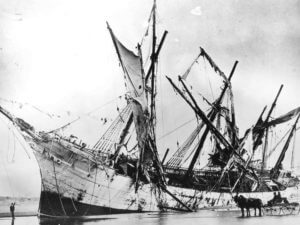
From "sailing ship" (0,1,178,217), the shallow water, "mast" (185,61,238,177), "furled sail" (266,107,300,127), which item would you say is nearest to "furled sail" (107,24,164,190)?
"sailing ship" (0,1,178,217)

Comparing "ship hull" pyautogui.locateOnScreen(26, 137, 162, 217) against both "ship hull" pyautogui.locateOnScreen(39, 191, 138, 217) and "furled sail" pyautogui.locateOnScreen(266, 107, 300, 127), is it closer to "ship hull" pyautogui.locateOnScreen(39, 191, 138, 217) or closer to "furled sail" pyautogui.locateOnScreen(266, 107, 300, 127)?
"ship hull" pyautogui.locateOnScreen(39, 191, 138, 217)

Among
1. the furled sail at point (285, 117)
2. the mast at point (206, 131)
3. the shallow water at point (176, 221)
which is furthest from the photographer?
the mast at point (206, 131)

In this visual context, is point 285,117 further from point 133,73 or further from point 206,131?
point 133,73

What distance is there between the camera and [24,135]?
21734mm

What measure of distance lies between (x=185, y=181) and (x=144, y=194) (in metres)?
6.05

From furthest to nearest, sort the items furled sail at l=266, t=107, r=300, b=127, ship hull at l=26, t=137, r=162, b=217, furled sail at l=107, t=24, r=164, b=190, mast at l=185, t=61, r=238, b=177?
mast at l=185, t=61, r=238, b=177 < furled sail at l=266, t=107, r=300, b=127 < furled sail at l=107, t=24, r=164, b=190 < ship hull at l=26, t=137, r=162, b=217

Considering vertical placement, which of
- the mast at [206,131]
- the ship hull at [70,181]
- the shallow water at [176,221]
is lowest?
the shallow water at [176,221]

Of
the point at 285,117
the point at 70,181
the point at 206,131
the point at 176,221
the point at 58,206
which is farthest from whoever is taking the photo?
the point at 206,131

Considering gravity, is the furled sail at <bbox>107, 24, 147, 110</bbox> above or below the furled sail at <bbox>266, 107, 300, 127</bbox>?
above

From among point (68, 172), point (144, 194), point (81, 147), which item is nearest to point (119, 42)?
point (81, 147)

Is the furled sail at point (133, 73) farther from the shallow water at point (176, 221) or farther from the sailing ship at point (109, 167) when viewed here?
the shallow water at point (176, 221)

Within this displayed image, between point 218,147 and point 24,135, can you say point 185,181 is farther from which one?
point 24,135

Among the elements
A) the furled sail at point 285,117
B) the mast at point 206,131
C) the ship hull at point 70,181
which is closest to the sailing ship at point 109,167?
the ship hull at point 70,181

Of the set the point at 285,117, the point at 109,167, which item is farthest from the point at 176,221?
the point at 285,117
